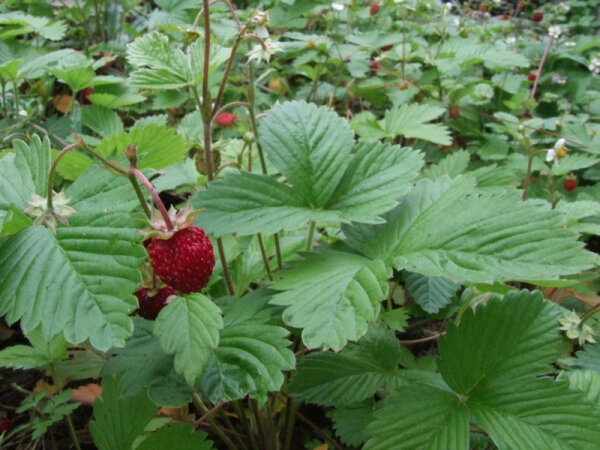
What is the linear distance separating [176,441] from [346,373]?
1.08 feet

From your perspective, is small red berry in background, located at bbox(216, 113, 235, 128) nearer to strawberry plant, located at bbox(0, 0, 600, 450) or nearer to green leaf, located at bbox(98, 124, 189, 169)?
strawberry plant, located at bbox(0, 0, 600, 450)

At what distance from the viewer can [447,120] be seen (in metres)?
2.35

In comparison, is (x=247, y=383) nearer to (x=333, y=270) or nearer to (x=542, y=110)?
(x=333, y=270)

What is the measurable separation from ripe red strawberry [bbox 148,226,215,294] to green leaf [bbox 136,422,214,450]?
0.29 metres

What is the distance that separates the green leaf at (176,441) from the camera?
879 millimetres

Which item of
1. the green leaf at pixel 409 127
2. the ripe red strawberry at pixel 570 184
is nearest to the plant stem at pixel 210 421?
the green leaf at pixel 409 127

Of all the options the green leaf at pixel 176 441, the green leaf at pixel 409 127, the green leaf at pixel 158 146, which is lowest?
the green leaf at pixel 176 441

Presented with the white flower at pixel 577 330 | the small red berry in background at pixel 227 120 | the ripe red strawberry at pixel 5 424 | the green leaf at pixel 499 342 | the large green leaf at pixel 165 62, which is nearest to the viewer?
the green leaf at pixel 499 342

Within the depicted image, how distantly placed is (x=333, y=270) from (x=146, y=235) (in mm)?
304

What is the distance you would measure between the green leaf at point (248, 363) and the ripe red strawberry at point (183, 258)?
0.12 metres

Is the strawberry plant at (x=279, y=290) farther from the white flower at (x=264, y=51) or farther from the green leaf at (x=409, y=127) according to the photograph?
the green leaf at (x=409, y=127)

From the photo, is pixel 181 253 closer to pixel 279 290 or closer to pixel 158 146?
pixel 279 290

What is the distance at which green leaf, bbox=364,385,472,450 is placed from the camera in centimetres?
75

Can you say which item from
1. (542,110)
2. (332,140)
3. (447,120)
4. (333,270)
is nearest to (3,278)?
(333,270)
